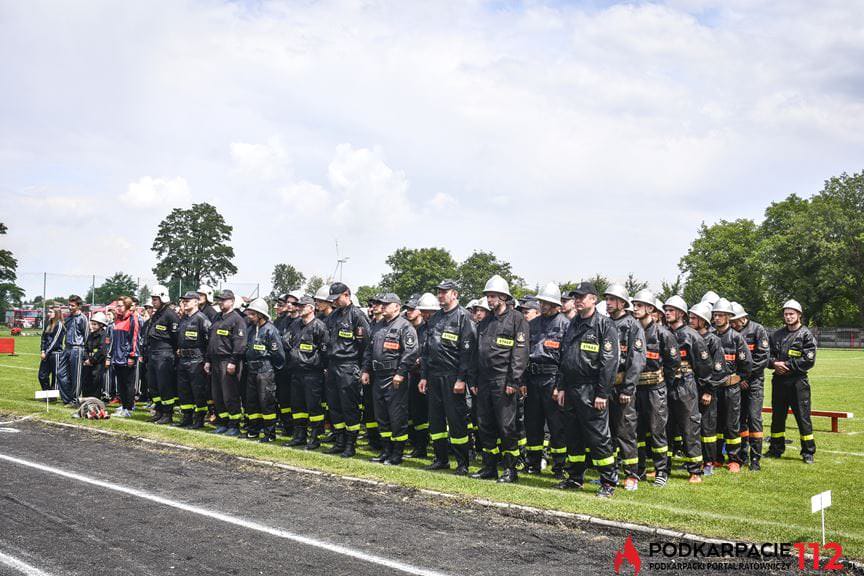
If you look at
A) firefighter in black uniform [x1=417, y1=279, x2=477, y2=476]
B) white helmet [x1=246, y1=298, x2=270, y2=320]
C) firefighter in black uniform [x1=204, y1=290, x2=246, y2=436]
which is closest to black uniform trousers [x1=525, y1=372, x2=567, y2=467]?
firefighter in black uniform [x1=417, y1=279, x2=477, y2=476]

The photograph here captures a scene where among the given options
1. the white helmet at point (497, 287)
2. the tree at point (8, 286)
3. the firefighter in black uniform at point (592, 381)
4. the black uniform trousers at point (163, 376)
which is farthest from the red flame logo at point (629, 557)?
the tree at point (8, 286)

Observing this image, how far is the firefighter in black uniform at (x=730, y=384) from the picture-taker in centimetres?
1030

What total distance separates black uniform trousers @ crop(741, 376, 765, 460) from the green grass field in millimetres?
330

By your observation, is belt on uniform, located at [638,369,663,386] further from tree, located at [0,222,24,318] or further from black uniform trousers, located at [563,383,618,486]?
tree, located at [0,222,24,318]

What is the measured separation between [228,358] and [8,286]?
53.7 metres

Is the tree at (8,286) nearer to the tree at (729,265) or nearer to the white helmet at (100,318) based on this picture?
the white helmet at (100,318)

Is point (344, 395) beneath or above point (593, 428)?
above

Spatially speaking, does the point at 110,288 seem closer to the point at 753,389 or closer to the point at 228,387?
the point at 228,387

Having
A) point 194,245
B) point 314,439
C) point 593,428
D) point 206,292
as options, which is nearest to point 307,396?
point 314,439

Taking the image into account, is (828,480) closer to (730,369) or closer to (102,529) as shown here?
(730,369)

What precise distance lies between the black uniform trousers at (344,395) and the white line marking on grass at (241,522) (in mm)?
3381

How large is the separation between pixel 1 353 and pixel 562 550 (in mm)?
32860

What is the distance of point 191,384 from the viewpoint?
515 inches

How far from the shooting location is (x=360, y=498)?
802cm
